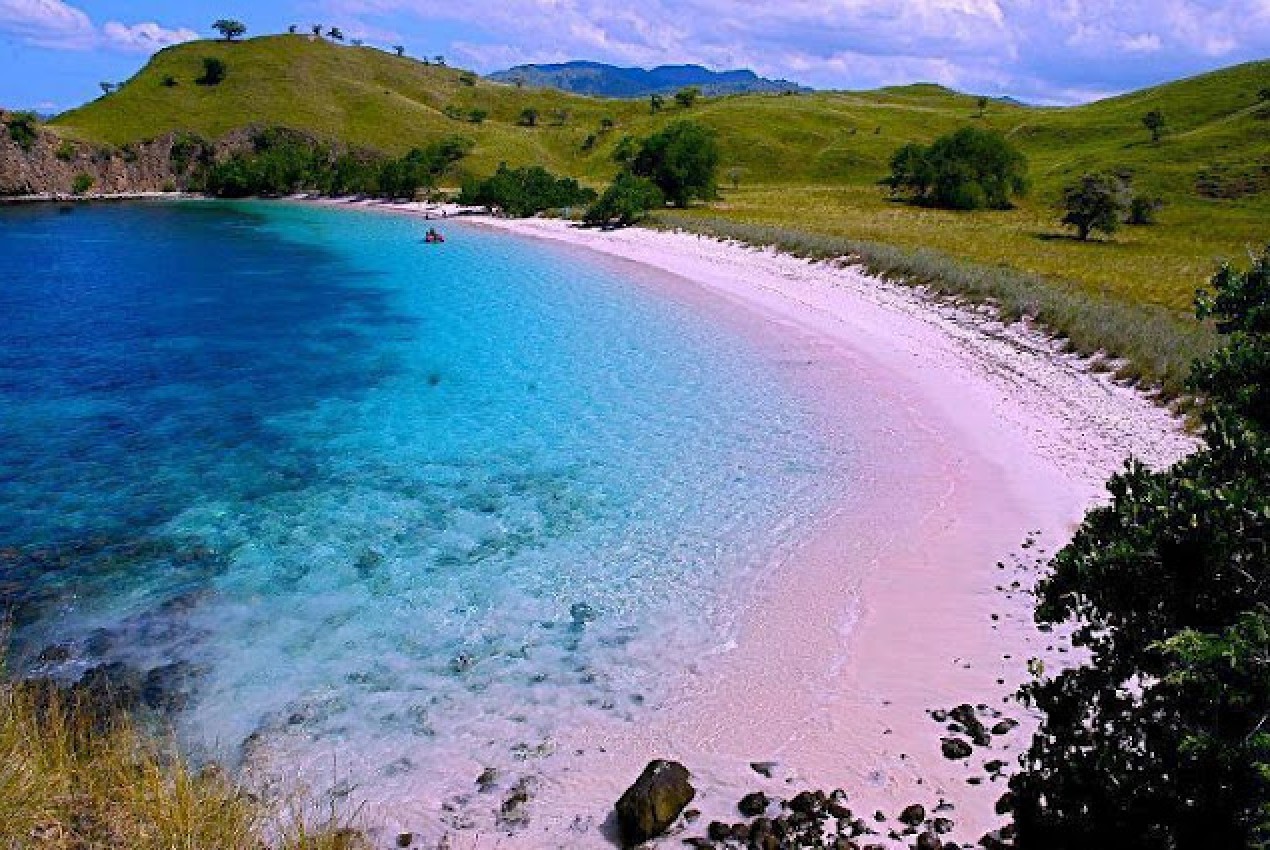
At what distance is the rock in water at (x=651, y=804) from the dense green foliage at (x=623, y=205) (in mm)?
77750

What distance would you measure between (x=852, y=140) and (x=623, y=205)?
84823 mm

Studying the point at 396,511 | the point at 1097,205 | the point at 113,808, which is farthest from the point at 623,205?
the point at 113,808

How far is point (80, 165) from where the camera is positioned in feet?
447

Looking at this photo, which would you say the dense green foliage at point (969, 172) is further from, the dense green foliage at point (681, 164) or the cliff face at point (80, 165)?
the cliff face at point (80, 165)

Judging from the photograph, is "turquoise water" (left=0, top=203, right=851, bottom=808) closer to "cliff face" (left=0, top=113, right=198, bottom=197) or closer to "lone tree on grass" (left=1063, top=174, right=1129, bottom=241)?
"lone tree on grass" (left=1063, top=174, right=1129, bottom=241)

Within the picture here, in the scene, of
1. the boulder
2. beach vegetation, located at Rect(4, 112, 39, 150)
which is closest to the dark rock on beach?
the boulder

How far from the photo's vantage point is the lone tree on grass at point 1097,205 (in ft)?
230

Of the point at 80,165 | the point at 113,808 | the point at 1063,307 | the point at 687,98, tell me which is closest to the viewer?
the point at 113,808

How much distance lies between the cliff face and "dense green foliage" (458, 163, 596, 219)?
3023 inches

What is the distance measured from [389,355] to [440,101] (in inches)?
6889

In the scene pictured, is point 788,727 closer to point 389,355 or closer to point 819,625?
point 819,625

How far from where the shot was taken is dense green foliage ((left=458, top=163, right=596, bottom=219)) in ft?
330

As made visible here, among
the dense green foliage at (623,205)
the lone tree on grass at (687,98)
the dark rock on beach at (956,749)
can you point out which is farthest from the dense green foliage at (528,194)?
the lone tree on grass at (687,98)

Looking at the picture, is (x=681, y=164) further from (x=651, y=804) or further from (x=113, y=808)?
(x=113, y=808)
